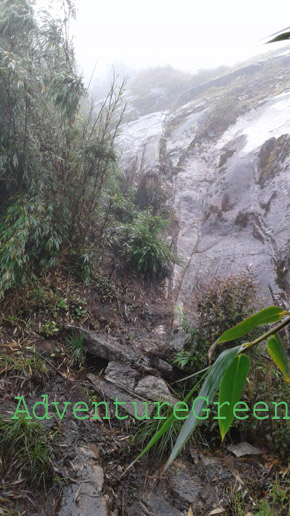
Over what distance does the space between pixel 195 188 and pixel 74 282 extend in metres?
3.98

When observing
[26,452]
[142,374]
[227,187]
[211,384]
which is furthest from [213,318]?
[227,187]

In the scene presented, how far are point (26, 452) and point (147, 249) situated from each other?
3.00m

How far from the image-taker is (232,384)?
1.69 feet

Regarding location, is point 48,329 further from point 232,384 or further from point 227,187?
point 227,187

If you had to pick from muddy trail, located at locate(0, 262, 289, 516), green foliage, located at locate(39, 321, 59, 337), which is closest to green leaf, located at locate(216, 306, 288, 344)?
muddy trail, located at locate(0, 262, 289, 516)

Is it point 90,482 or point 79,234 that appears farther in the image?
point 79,234

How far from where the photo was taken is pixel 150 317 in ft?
14.2

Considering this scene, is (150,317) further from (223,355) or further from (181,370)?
(223,355)

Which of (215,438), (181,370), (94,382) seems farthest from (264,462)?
(94,382)

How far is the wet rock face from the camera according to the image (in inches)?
194

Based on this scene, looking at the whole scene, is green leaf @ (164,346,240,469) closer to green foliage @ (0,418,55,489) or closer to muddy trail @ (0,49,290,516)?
muddy trail @ (0,49,290,516)

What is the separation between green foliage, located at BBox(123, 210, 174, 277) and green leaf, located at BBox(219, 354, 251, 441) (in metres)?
4.08

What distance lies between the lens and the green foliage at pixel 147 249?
15.5 feet

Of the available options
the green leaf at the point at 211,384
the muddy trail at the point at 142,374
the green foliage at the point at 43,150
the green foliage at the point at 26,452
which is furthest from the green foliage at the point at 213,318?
the green leaf at the point at 211,384
